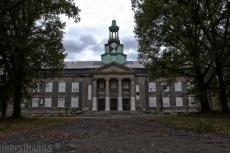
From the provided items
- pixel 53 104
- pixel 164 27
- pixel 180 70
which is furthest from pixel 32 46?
pixel 53 104

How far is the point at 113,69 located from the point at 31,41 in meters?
39.5

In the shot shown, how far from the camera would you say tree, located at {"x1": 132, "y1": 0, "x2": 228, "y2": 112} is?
24281 mm

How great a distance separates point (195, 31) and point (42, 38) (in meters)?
13.7

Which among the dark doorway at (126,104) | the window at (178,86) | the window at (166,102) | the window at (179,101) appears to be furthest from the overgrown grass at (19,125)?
the window at (178,86)

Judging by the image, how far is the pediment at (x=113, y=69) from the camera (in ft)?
210

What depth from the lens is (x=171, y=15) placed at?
2583cm

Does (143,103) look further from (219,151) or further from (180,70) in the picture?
(219,151)

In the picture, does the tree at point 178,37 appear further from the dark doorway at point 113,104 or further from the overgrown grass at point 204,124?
the dark doorway at point 113,104

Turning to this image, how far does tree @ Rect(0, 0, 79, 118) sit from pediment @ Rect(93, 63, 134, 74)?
3639cm

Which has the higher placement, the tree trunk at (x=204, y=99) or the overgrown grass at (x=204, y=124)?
the tree trunk at (x=204, y=99)

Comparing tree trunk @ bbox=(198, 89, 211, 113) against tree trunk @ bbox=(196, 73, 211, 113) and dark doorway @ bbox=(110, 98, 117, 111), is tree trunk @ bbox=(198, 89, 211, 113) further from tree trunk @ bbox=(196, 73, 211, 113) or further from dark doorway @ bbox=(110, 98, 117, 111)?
dark doorway @ bbox=(110, 98, 117, 111)

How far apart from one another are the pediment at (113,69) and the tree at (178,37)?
32.8 m

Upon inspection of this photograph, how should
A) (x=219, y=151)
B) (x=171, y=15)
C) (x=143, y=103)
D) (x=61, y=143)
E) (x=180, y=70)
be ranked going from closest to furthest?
(x=219, y=151) < (x=61, y=143) < (x=171, y=15) < (x=180, y=70) < (x=143, y=103)

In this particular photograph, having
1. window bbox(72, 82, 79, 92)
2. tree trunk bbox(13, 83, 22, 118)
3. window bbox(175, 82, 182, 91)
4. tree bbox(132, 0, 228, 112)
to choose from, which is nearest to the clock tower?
window bbox(72, 82, 79, 92)
